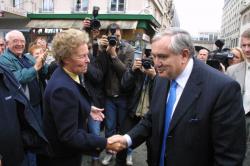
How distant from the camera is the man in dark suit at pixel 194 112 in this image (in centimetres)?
226

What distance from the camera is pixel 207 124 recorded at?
231cm

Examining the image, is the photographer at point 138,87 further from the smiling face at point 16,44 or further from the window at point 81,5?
the window at point 81,5

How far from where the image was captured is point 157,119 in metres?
2.66

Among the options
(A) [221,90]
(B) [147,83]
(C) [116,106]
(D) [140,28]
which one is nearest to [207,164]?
(A) [221,90]

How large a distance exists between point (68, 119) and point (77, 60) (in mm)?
545

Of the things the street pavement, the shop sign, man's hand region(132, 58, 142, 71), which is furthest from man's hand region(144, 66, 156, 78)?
the shop sign

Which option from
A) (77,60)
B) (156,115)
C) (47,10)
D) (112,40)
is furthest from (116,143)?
(47,10)

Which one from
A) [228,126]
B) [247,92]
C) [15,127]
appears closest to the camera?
[228,126]

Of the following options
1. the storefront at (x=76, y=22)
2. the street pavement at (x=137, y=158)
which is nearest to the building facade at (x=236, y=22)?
the storefront at (x=76, y=22)

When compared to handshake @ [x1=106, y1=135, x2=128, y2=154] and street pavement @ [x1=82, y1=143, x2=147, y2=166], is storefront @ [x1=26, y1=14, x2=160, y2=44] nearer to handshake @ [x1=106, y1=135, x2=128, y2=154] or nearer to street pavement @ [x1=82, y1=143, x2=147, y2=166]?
street pavement @ [x1=82, y1=143, x2=147, y2=166]

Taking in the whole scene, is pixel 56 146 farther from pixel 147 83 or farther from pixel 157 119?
pixel 147 83

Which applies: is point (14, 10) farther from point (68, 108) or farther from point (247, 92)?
point (68, 108)

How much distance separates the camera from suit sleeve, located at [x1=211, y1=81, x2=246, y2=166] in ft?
7.38

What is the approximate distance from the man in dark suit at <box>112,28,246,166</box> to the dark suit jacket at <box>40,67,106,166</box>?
0.62 m
